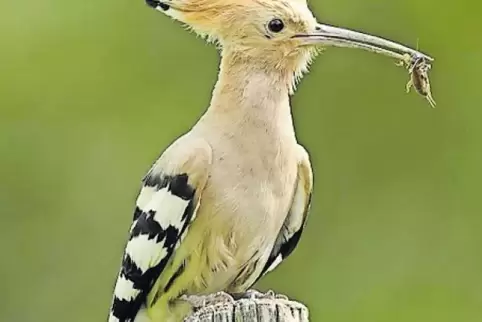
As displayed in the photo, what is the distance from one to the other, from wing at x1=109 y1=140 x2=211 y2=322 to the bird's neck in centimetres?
9

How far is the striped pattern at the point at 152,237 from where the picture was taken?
215 cm

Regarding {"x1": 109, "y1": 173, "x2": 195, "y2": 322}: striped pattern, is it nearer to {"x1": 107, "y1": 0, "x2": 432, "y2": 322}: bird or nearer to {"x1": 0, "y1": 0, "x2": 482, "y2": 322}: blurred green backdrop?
{"x1": 107, "y1": 0, "x2": 432, "y2": 322}: bird

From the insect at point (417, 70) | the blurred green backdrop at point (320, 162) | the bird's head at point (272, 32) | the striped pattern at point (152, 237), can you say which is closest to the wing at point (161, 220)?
the striped pattern at point (152, 237)

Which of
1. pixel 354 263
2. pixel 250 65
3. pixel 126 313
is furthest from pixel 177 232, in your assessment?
pixel 354 263

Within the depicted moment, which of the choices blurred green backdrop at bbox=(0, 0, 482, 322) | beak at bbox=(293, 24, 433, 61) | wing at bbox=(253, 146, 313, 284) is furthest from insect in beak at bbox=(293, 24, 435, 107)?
blurred green backdrop at bbox=(0, 0, 482, 322)

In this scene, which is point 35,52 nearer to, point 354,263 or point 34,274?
point 34,274

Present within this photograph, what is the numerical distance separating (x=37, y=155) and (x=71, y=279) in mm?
405

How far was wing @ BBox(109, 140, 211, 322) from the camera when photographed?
2.15 meters

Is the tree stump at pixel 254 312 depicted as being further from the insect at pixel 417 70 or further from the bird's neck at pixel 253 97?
the insect at pixel 417 70

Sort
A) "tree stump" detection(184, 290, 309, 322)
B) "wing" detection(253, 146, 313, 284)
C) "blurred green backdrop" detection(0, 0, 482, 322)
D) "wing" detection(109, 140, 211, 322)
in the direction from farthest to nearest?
"blurred green backdrop" detection(0, 0, 482, 322), "wing" detection(253, 146, 313, 284), "wing" detection(109, 140, 211, 322), "tree stump" detection(184, 290, 309, 322)

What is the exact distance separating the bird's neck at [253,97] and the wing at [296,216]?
3.0 inches

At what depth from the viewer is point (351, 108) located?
385 cm

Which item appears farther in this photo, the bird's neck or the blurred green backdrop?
the blurred green backdrop

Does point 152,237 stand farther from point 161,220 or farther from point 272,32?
point 272,32
